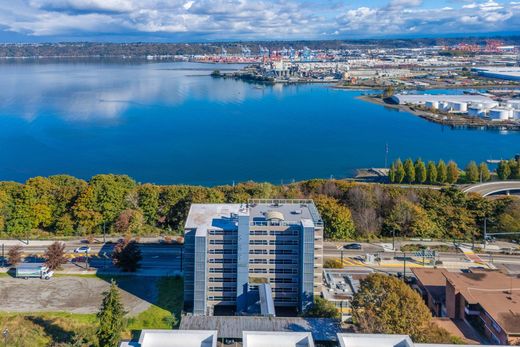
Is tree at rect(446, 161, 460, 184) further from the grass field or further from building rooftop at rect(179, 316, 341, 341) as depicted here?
the grass field

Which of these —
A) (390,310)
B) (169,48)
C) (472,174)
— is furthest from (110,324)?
(169,48)

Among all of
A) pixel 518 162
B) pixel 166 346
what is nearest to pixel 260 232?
pixel 166 346

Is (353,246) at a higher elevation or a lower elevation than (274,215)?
lower

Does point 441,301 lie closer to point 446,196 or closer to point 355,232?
point 355,232

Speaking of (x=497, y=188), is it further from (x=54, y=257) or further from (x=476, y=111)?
(x=476, y=111)

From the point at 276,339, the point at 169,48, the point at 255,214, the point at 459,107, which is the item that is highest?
the point at 169,48
